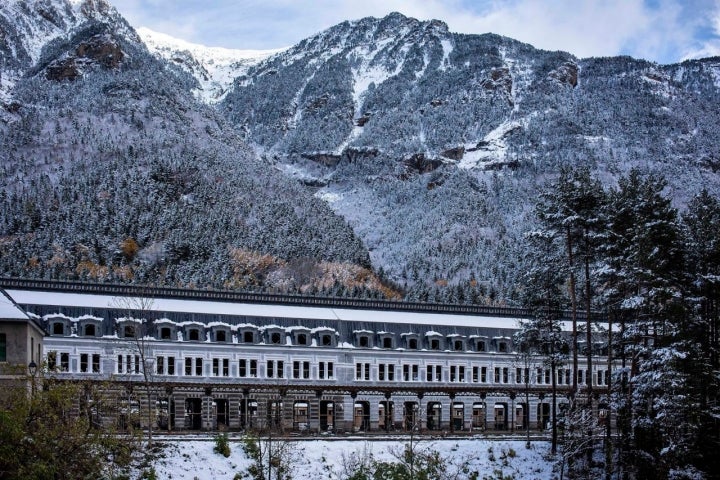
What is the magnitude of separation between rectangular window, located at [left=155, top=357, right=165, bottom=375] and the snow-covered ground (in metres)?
24.5

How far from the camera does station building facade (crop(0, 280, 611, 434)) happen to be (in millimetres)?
91438

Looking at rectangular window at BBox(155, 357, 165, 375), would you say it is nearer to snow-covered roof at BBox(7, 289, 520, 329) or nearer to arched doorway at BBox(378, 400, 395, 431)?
snow-covered roof at BBox(7, 289, 520, 329)

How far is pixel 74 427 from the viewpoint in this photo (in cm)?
5159

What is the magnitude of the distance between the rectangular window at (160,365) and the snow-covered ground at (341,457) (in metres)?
24.5

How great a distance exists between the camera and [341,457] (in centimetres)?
7194

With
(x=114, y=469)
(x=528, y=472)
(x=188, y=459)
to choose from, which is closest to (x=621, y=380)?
(x=528, y=472)

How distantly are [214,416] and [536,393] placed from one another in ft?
115

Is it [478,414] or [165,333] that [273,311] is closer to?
[165,333]

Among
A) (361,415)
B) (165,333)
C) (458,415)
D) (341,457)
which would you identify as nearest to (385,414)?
(361,415)

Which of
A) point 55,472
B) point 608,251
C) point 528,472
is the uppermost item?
point 608,251

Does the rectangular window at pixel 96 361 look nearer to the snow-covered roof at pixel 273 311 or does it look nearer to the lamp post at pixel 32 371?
the snow-covered roof at pixel 273 311

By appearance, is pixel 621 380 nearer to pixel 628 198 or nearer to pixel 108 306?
pixel 628 198

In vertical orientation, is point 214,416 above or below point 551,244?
below

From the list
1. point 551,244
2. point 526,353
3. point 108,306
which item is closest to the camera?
point 551,244
